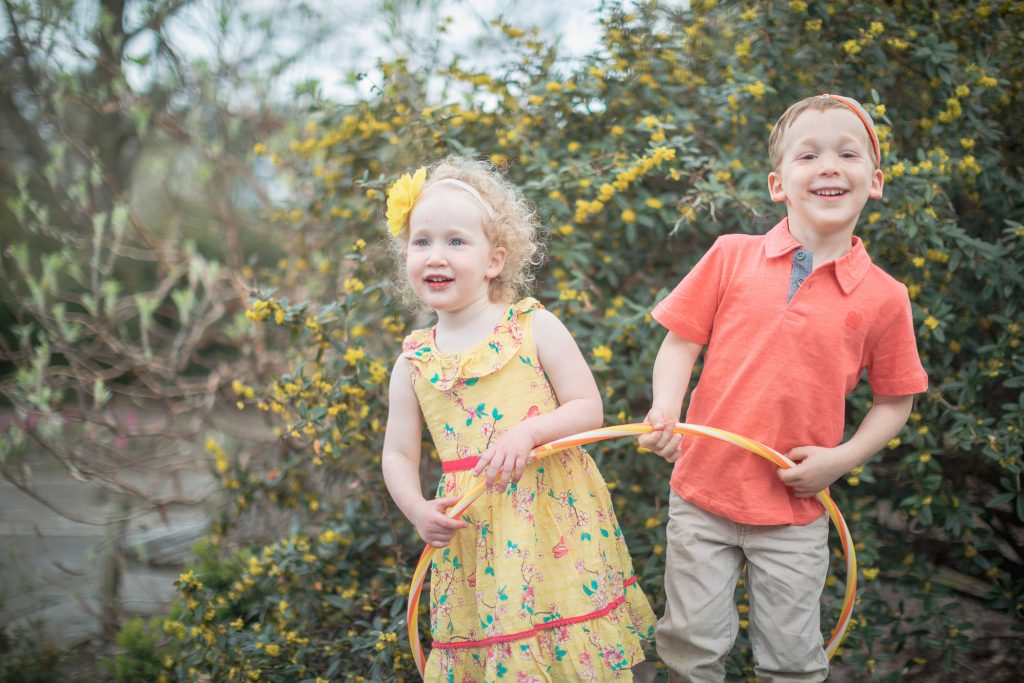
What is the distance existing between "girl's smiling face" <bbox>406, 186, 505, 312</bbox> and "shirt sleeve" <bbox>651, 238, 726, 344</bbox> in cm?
48

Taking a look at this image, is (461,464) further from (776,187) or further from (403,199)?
(776,187)

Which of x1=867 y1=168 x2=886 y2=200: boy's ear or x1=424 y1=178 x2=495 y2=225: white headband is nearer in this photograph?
x1=867 y1=168 x2=886 y2=200: boy's ear

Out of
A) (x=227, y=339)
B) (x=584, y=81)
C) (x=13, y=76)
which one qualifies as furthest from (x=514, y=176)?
(x=13, y=76)

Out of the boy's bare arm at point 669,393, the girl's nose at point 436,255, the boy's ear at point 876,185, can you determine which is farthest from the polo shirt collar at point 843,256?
the girl's nose at point 436,255

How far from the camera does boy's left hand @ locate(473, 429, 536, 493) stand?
180 centimetres

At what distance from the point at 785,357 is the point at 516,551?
2.60 ft

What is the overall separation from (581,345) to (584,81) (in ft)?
3.47

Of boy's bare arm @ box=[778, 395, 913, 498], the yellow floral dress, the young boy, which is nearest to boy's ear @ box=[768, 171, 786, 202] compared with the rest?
the young boy

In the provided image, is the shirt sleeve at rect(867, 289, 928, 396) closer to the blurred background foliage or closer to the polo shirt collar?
the polo shirt collar

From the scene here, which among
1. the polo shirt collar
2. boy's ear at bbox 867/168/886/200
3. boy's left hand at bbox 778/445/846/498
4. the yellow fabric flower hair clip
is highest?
the yellow fabric flower hair clip

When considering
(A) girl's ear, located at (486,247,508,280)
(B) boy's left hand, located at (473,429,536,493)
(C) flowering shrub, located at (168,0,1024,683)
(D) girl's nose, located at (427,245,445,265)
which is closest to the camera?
(B) boy's left hand, located at (473,429,536,493)

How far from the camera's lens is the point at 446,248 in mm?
1973

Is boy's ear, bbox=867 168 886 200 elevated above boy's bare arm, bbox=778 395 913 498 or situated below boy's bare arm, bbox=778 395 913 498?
above

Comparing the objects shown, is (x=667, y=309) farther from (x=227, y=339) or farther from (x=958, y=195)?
(x=227, y=339)
